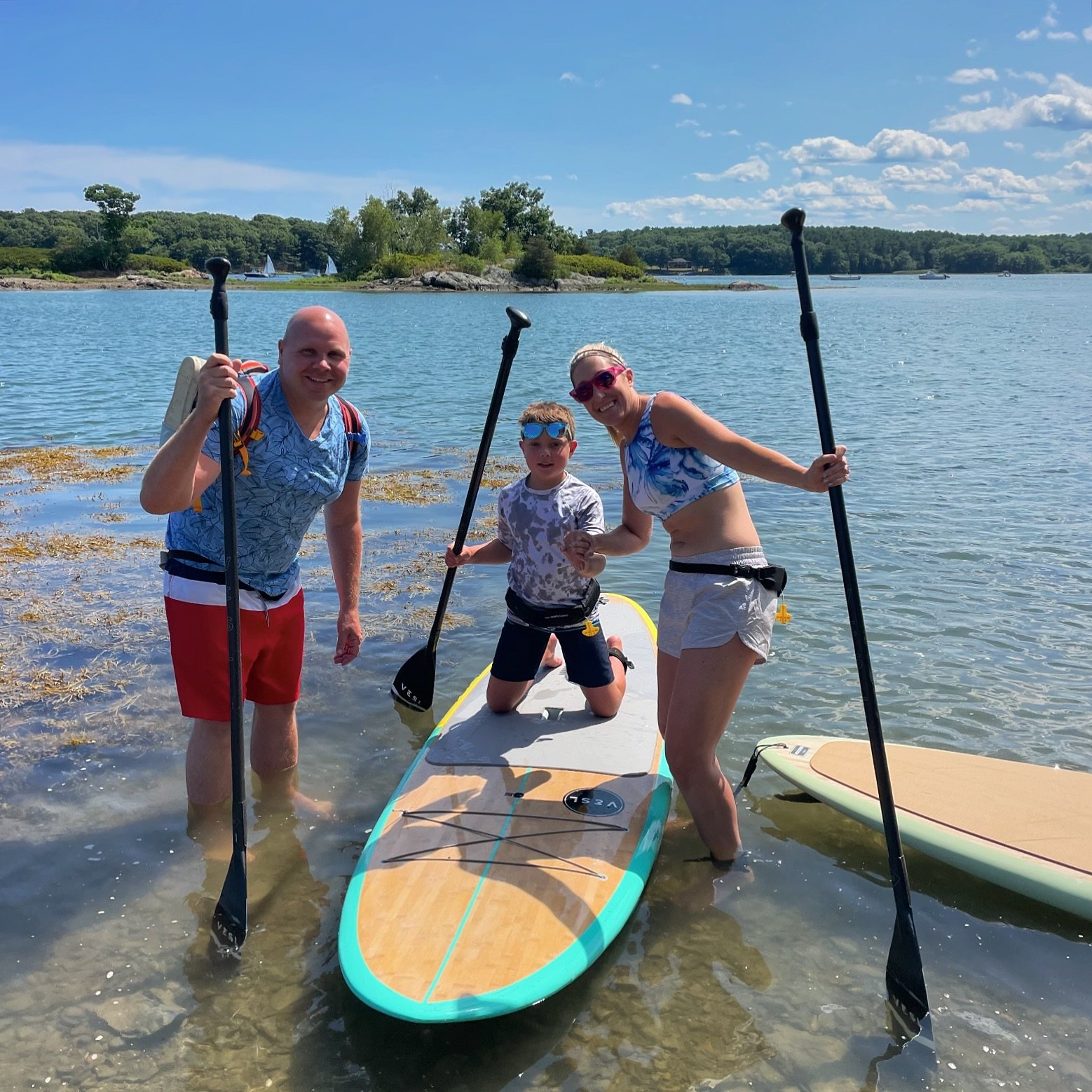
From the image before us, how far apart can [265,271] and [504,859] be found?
571 ft

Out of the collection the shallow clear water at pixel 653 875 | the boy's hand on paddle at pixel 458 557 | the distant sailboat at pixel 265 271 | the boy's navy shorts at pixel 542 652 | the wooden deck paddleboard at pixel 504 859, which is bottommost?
the shallow clear water at pixel 653 875

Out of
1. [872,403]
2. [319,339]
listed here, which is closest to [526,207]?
[872,403]

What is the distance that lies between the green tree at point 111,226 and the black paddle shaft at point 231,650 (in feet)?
451

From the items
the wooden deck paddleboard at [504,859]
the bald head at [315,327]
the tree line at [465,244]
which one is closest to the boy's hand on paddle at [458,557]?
the wooden deck paddleboard at [504,859]

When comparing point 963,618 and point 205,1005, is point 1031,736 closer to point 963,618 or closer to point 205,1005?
point 963,618

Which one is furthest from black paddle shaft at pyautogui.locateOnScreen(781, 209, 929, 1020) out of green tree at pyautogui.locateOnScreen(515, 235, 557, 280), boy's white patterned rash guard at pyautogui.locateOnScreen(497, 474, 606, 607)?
green tree at pyautogui.locateOnScreen(515, 235, 557, 280)

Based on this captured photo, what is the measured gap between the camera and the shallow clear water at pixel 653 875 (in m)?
3.53

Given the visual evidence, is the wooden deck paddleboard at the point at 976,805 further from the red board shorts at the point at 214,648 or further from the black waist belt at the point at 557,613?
the red board shorts at the point at 214,648

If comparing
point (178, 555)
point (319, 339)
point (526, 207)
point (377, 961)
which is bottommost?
point (377, 961)

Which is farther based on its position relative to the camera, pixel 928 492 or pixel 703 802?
pixel 928 492

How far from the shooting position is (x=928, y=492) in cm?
1305

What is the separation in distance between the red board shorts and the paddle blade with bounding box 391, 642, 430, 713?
1940 mm

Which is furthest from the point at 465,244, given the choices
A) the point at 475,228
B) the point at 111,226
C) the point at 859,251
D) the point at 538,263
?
the point at 859,251

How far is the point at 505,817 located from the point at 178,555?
190cm
